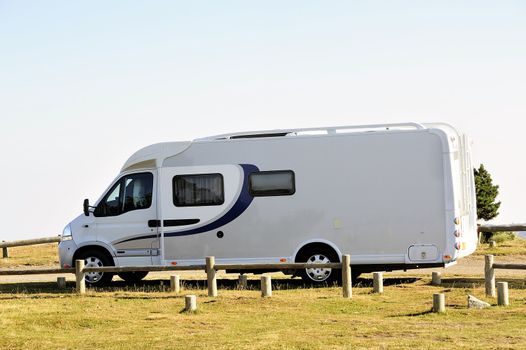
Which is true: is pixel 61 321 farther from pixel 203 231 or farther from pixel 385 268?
pixel 385 268

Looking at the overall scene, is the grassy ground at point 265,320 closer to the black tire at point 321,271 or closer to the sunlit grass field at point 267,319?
the sunlit grass field at point 267,319

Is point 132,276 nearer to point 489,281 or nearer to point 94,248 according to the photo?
point 94,248

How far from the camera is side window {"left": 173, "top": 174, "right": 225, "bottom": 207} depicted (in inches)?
792

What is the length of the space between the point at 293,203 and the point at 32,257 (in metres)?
14.7

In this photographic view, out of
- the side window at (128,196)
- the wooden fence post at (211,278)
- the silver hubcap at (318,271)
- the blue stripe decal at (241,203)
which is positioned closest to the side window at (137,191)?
the side window at (128,196)

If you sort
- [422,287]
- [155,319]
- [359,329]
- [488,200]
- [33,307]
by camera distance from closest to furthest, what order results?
[359,329] < [155,319] < [33,307] < [422,287] < [488,200]

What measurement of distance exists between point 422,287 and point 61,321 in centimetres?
744

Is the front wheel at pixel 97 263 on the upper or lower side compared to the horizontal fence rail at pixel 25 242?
lower

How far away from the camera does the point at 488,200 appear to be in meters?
60.1

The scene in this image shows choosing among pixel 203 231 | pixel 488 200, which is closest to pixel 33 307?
pixel 203 231

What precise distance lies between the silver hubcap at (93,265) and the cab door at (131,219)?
0.47 meters

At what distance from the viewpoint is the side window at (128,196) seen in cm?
2062

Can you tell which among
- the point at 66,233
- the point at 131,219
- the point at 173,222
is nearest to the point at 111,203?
the point at 131,219

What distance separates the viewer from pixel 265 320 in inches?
605
